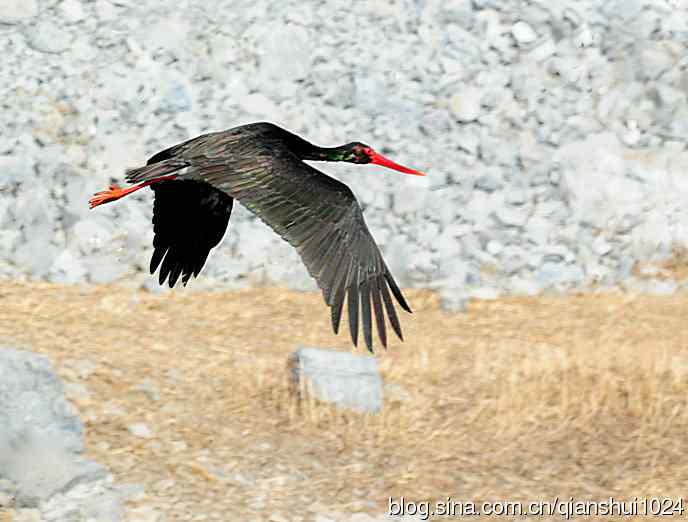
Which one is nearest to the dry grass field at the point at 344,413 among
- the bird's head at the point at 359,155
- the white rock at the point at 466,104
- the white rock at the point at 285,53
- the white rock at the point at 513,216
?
the white rock at the point at 513,216

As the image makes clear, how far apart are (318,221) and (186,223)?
132cm

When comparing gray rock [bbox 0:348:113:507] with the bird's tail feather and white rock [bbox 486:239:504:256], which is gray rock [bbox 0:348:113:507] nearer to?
the bird's tail feather

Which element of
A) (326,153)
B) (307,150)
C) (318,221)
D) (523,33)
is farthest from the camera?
(523,33)

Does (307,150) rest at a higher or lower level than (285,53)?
lower

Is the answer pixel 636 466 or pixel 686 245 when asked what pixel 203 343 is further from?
pixel 686 245

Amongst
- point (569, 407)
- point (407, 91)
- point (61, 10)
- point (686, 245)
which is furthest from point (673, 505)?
point (61, 10)

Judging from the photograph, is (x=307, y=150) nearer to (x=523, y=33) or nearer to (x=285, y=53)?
(x=285, y=53)

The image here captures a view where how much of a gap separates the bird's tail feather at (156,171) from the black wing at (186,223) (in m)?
0.65

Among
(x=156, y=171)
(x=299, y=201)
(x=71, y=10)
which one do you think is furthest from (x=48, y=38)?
(x=299, y=201)

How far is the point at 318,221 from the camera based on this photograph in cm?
690

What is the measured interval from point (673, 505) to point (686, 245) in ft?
15.6

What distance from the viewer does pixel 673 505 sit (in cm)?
923

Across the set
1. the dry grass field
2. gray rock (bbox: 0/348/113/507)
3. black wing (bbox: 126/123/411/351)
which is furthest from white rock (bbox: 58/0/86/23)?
black wing (bbox: 126/123/411/351)

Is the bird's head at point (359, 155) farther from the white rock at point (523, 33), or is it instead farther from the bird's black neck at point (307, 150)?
the white rock at point (523, 33)
